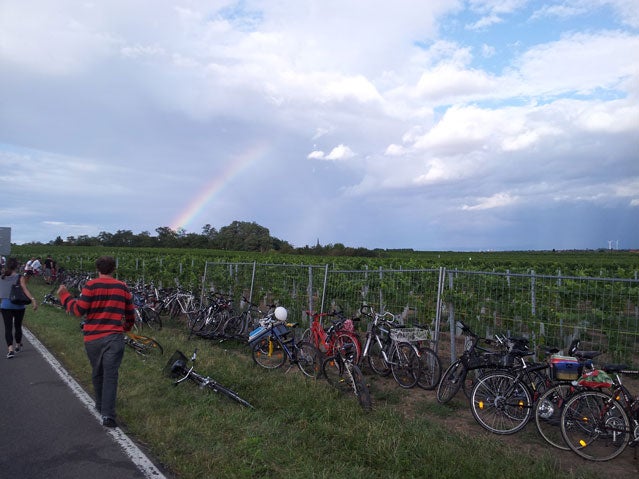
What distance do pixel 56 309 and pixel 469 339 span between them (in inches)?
532

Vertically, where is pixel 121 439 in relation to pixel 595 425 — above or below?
below

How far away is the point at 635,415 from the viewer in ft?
14.8

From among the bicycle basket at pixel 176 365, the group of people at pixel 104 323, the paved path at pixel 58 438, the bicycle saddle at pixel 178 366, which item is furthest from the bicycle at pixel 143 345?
the group of people at pixel 104 323

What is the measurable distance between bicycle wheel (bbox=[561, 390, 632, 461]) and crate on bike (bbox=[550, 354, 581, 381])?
0.87ft

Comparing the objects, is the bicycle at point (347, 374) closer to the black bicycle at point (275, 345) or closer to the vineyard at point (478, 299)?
the black bicycle at point (275, 345)

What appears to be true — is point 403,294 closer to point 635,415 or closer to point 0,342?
point 635,415

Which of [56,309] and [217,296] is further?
[56,309]

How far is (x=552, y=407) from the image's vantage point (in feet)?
16.3

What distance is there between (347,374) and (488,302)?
8.94 feet

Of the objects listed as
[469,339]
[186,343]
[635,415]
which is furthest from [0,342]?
[635,415]

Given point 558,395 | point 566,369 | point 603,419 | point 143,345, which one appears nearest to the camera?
point 603,419

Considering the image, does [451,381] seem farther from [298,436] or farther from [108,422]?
[108,422]

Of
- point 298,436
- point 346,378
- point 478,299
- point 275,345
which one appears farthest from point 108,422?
point 478,299

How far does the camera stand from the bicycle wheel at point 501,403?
17.1ft
